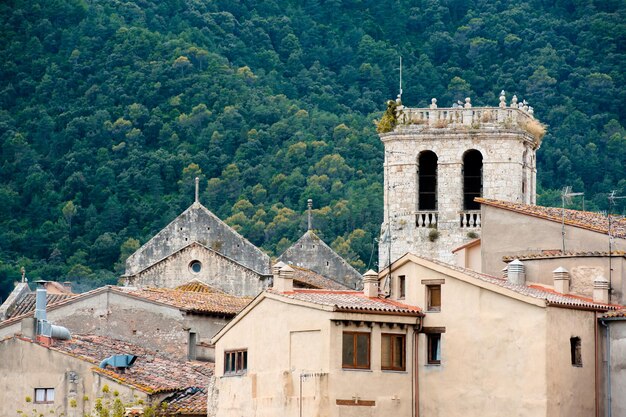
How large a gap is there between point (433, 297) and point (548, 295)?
240 cm

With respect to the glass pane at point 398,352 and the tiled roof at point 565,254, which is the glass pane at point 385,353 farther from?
the tiled roof at point 565,254

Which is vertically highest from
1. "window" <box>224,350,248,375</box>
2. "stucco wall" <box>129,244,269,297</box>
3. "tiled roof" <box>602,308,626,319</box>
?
"stucco wall" <box>129,244,269,297</box>

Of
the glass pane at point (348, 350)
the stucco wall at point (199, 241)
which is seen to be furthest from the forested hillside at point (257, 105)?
the glass pane at point (348, 350)

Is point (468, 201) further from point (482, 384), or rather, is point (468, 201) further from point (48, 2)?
point (48, 2)

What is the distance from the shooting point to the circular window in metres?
66.7

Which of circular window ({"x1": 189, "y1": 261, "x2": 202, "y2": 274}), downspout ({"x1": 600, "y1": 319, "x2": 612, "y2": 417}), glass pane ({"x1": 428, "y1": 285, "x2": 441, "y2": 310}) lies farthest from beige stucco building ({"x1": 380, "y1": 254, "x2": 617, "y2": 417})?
circular window ({"x1": 189, "y1": 261, "x2": 202, "y2": 274})

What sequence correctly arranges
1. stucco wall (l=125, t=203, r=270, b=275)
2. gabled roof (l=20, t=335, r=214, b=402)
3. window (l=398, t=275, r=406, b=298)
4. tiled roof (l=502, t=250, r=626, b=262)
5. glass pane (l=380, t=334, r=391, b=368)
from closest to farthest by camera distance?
glass pane (l=380, t=334, r=391, b=368), window (l=398, t=275, r=406, b=298), tiled roof (l=502, t=250, r=626, b=262), gabled roof (l=20, t=335, r=214, b=402), stucco wall (l=125, t=203, r=270, b=275)

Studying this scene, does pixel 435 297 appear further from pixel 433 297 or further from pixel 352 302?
pixel 352 302

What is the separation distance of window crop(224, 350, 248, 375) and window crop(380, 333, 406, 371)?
3413 millimetres

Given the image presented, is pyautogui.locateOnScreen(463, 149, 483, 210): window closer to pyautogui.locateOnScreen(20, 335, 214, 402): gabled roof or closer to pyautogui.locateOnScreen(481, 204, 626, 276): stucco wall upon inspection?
pyautogui.locateOnScreen(20, 335, 214, 402): gabled roof

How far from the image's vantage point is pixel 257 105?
413ft

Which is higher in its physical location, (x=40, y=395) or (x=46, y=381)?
(x=46, y=381)

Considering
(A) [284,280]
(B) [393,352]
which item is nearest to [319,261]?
(A) [284,280]

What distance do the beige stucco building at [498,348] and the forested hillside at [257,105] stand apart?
2031 inches
